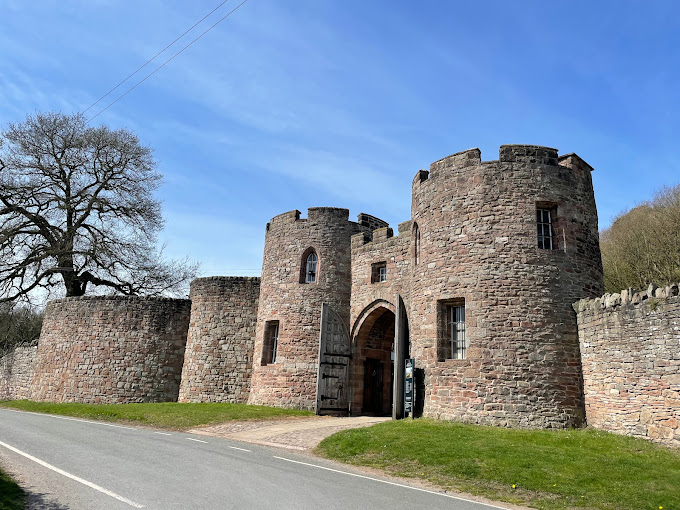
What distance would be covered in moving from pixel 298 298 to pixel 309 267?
4.52ft

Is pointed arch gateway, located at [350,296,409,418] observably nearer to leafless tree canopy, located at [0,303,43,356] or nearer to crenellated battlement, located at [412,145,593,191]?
crenellated battlement, located at [412,145,593,191]

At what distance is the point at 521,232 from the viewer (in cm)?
1438

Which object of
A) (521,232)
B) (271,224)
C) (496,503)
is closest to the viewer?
(496,503)

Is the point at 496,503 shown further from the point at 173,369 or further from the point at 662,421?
the point at 173,369

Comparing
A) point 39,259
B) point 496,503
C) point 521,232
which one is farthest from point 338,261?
point 39,259

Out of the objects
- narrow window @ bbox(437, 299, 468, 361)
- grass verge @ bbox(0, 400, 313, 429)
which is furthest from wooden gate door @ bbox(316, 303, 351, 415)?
narrow window @ bbox(437, 299, 468, 361)

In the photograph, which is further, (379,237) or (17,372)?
(17,372)

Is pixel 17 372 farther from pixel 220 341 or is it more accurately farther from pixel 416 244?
pixel 416 244

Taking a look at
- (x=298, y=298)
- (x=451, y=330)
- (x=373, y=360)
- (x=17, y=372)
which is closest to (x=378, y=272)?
(x=298, y=298)

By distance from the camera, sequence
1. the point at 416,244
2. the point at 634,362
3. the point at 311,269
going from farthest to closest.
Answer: the point at 311,269 → the point at 416,244 → the point at 634,362

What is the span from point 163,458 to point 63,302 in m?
18.8

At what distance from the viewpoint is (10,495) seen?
633cm

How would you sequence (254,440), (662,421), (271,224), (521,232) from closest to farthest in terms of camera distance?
1. (662,421)
2. (254,440)
3. (521,232)
4. (271,224)

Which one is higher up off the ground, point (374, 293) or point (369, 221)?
point (369, 221)
